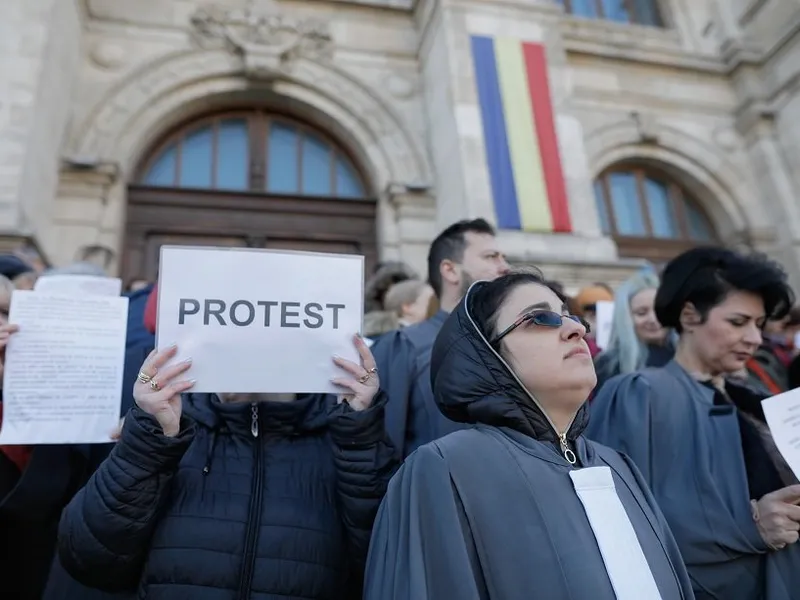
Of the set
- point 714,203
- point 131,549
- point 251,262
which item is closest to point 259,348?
point 251,262

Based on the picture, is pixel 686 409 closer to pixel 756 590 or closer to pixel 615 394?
pixel 615 394

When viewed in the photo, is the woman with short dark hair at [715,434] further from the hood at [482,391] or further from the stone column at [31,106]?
the stone column at [31,106]

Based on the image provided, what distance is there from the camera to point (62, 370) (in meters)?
2.19

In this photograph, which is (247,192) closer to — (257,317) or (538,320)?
(257,317)

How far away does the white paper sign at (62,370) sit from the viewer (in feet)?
6.89

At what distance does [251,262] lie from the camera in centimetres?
185

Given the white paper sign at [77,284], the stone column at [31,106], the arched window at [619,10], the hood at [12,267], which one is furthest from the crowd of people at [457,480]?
the arched window at [619,10]

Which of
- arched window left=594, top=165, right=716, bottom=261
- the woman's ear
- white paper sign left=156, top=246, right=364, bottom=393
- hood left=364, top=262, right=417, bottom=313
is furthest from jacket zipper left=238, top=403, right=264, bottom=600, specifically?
arched window left=594, top=165, right=716, bottom=261

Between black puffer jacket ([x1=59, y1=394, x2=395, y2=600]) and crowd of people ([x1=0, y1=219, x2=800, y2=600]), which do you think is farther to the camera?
black puffer jacket ([x1=59, y1=394, x2=395, y2=600])

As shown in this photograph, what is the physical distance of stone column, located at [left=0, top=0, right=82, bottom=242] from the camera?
562cm

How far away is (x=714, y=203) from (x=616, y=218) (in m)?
1.60

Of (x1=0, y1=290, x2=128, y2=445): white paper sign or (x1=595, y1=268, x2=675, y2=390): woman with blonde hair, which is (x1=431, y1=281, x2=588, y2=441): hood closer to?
(x1=0, y1=290, x2=128, y2=445): white paper sign

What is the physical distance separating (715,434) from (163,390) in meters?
1.88

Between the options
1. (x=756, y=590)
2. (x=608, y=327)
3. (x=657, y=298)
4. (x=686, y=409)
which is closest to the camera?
(x=756, y=590)
